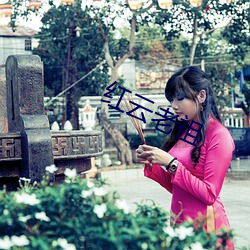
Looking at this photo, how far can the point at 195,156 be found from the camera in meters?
2.22

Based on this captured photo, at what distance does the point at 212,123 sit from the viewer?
Result: 7.39ft

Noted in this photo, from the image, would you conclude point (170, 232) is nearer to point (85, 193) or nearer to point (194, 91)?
point (85, 193)

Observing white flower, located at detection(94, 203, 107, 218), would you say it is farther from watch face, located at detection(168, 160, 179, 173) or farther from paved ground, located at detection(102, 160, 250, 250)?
paved ground, located at detection(102, 160, 250, 250)

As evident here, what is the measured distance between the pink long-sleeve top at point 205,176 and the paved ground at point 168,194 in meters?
3.41

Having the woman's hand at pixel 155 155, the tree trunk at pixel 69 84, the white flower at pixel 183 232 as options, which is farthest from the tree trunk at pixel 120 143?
the white flower at pixel 183 232

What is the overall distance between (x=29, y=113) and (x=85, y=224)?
212 cm

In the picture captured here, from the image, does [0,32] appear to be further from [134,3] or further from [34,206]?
[34,206]

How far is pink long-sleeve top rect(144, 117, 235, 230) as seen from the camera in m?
2.12

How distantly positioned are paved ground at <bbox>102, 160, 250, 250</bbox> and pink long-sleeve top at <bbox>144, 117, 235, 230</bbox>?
3412mm

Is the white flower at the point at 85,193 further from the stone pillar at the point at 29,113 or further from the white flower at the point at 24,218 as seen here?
the stone pillar at the point at 29,113

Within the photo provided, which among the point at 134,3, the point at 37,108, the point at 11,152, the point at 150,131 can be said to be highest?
the point at 134,3

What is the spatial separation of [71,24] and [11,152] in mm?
12477

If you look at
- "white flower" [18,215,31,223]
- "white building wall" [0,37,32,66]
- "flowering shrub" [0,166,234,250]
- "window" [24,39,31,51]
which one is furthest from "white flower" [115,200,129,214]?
"window" [24,39,31,51]

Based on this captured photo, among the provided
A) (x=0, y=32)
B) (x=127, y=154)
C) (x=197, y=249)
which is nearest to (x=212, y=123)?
(x=197, y=249)
